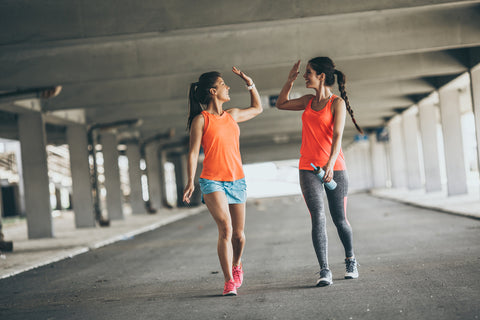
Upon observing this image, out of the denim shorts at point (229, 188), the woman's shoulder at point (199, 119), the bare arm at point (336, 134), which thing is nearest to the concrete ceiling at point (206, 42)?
the bare arm at point (336, 134)

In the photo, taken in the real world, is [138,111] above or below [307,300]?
above

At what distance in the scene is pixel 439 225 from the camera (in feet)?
42.3

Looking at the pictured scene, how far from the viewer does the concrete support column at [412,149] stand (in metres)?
34.8

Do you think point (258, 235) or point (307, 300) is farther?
point (258, 235)

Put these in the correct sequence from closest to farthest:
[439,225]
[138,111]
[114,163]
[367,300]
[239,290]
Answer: [367,300] → [239,290] → [439,225] → [138,111] → [114,163]

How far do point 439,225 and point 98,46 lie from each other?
28.4 ft

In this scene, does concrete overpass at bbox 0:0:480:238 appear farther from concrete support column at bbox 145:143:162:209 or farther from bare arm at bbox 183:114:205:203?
bare arm at bbox 183:114:205:203

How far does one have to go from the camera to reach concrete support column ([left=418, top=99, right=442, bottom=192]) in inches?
1176

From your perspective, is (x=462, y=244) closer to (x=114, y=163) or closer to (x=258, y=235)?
(x=258, y=235)

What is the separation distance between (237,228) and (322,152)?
111 cm

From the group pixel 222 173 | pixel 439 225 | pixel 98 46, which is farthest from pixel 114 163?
pixel 222 173

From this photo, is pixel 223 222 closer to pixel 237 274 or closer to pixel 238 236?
pixel 238 236

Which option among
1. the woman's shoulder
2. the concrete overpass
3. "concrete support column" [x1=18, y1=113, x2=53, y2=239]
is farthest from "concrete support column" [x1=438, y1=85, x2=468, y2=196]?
the woman's shoulder

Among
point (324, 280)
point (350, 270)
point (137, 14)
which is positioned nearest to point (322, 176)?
point (324, 280)
